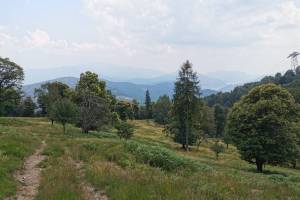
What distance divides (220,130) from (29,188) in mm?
127990

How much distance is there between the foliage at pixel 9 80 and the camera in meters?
82.5

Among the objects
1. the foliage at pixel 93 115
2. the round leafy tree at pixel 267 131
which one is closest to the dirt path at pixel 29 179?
the round leafy tree at pixel 267 131

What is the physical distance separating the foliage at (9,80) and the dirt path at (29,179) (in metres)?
63.3

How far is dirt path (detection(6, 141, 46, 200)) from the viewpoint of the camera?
46.7ft

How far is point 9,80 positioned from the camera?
A: 83.7 m

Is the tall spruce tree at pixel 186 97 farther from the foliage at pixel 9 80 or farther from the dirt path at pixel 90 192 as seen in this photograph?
the dirt path at pixel 90 192

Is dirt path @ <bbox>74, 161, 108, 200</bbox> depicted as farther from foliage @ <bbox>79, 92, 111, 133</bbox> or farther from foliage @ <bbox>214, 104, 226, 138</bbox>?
foliage @ <bbox>214, 104, 226, 138</bbox>

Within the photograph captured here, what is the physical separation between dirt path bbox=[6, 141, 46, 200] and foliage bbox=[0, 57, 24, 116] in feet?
208

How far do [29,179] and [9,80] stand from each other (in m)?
70.9

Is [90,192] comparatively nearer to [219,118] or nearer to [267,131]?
[267,131]

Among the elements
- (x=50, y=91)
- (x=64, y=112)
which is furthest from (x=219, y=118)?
(x=64, y=112)

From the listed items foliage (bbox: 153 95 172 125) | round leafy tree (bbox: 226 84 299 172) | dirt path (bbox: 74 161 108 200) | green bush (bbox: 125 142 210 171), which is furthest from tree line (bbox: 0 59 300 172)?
dirt path (bbox: 74 161 108 200)

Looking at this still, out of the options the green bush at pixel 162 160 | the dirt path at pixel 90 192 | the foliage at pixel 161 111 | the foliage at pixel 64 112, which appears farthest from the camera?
the foliage at pixel 161 111

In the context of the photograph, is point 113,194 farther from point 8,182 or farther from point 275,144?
point 275,144
